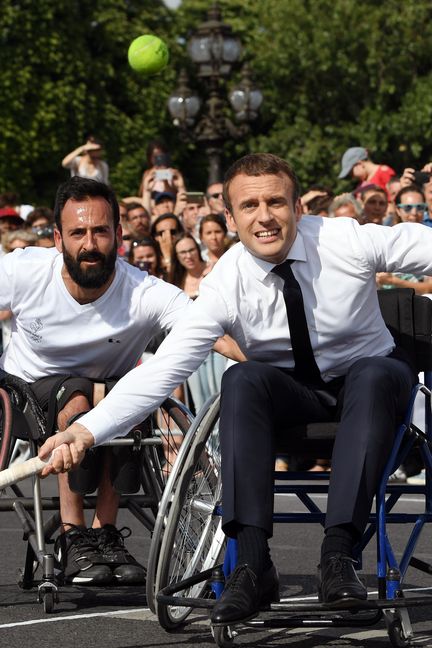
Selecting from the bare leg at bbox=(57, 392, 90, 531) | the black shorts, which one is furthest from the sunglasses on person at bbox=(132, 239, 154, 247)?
the bare leg at bbox=(57, 392, 90, 531)

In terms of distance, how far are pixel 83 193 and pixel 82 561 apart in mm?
1502

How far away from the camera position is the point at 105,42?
47594 mm

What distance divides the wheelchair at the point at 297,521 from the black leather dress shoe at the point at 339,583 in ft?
0.11

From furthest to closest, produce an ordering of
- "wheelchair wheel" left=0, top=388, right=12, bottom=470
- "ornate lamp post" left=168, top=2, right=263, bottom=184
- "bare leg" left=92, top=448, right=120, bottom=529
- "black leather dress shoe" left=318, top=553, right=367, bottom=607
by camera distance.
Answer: "ornate lamp post" left=168, top=2, right=263, bottom=184
"bare leg" left=92, top=448, right=120, bottom=529
"wheelchair wheel" left=0, top=388, right=12, bottom=470
"black leather dress shoe" left=318, top=553, right=367, bottom=607

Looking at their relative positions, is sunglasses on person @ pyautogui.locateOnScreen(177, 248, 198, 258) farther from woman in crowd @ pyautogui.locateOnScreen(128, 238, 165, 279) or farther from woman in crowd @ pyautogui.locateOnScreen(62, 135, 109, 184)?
woman in crowd @ pyautogui.locateOnScreen(62, 135, 109, 184)

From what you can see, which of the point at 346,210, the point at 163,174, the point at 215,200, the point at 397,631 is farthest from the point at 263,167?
the point at 163,174

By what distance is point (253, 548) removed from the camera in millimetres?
5391

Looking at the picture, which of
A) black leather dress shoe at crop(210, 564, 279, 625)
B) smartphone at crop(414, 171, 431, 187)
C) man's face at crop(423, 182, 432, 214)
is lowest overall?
black leather dress shoe at crop(210, 564, 279, 625)

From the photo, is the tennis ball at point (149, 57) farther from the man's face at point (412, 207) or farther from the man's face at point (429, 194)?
the man's face at point (429, 194)

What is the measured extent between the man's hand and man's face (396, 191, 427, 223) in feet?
22.7

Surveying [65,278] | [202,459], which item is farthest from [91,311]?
[202,459]

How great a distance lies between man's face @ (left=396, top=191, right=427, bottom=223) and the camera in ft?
40.4

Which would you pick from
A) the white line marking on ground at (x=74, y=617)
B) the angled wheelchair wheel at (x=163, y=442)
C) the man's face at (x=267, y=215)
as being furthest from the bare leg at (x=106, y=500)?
the man's face at (x=267, y=215)

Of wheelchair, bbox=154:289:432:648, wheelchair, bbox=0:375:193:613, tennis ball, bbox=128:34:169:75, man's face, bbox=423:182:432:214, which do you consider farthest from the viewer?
tennis ball, bbox=128:34:169:75
